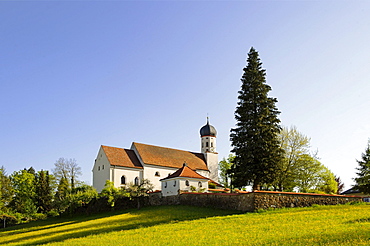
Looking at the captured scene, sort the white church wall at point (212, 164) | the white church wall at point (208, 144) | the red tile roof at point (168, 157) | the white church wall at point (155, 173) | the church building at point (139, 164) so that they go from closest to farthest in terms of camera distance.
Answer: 1. the church building at point (139, 164)
2. the white church wall at point (155, 173)
3. the red tile roof at point (168, 157)
4. the white church wall at point (212, 164)
5. the white church wall at point (208, 144)

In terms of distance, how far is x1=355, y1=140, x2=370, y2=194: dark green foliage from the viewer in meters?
40.9

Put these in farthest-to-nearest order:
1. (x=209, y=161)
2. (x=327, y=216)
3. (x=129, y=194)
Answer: (x=209, y=161) → (x=129, y=194) → (x=327, y=216)

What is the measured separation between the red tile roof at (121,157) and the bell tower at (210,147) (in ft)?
47.7

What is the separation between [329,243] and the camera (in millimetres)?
13977

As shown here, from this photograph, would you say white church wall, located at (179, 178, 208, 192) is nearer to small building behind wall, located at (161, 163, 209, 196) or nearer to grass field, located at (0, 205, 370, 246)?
small building behind wall, located at (161, 163, 209, 196)

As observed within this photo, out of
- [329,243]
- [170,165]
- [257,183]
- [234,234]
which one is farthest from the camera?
[170,165]

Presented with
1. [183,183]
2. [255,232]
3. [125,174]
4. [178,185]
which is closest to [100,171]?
[125,174]

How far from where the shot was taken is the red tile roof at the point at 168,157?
183 feet

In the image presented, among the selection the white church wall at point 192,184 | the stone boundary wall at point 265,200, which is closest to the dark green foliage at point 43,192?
the white church wall at point 192,184

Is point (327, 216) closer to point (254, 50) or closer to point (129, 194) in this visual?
point (254, 50)

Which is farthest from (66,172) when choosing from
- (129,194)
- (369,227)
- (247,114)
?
(369,227)

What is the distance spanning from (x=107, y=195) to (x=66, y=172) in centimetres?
2028

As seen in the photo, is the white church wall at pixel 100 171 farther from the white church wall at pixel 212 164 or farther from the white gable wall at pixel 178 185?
the white church wall at pixel 212 164

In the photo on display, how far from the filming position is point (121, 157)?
5356 centimetres
